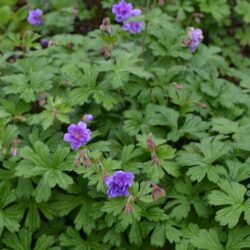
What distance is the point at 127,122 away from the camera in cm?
320

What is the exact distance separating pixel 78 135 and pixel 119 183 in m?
0.40

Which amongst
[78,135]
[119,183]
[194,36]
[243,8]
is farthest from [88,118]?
[243,8]

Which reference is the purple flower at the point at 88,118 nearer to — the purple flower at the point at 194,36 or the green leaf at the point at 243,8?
the purple flower at the point at 194,36

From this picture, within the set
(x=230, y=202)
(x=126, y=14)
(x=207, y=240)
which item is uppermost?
(x=126, y=14)

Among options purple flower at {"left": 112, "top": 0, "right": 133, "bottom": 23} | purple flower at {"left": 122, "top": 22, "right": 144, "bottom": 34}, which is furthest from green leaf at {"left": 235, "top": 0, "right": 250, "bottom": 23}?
purple flower at {"left": 112, "top": 0, "right": 133, "bottom": 23}

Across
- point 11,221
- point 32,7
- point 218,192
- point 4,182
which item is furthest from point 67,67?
point 32,7

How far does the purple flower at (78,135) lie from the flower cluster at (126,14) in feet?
3.63

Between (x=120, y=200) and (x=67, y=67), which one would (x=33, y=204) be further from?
(x=67, y=67)

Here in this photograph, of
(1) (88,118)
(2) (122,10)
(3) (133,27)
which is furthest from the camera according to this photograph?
(3) (133,27)

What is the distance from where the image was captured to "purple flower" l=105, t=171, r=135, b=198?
256cm

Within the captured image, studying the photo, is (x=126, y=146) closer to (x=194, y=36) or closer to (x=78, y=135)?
(x=78, y=135)

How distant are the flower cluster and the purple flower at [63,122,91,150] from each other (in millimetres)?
1108

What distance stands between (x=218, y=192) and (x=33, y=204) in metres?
1.05

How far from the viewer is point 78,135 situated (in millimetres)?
2793
